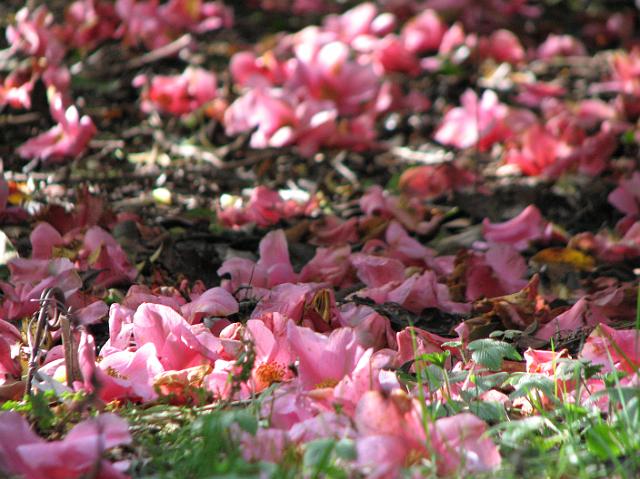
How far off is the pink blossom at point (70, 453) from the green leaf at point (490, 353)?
50 centimetres

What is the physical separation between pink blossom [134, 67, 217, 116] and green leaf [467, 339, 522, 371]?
2089mm

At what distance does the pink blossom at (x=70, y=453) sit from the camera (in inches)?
40.6

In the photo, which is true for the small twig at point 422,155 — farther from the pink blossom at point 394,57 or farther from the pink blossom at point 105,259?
the pink blossom at point 105,259

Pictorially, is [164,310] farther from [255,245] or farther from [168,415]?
[255,245]

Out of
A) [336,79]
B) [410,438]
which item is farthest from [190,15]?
[410,438]

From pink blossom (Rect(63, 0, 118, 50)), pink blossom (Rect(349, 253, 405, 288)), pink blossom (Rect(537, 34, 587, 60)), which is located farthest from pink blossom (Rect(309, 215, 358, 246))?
pink blossom (Rect(537, 34, 587, 60))

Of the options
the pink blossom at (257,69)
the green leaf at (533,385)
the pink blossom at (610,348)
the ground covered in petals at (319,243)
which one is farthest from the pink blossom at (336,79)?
the green leaf at (533,385)

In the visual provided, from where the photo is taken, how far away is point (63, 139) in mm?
2549

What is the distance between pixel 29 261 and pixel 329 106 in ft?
4.34

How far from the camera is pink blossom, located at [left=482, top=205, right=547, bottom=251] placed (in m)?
2.32

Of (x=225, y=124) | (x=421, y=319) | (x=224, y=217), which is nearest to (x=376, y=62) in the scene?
(x=225, y=124)

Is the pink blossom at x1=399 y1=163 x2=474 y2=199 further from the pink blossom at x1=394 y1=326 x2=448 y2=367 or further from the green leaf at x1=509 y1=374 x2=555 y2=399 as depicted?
the green leaf at x1=509 y1=374 x2=555 y2=399

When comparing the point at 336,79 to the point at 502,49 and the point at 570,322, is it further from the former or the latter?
the point at 570,322

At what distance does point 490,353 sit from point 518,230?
3.41 feet
